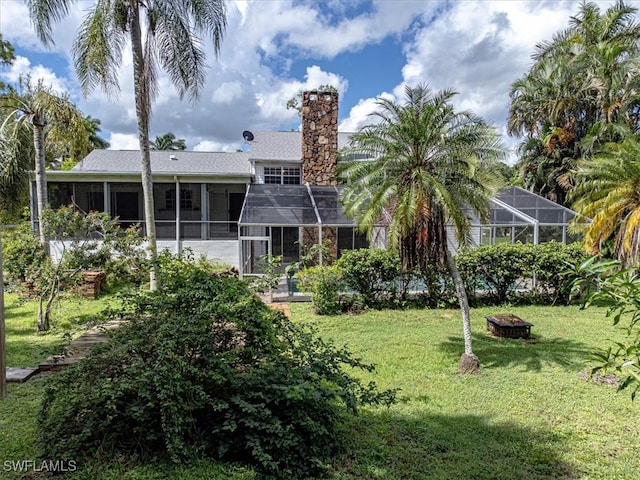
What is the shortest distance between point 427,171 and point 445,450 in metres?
4.66

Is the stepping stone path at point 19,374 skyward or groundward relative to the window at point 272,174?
groundward

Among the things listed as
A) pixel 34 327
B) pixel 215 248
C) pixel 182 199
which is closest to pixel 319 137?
pixel 215 248

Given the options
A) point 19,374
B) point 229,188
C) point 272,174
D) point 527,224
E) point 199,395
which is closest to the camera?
point 199,395

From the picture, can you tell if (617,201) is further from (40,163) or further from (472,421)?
(40,163)

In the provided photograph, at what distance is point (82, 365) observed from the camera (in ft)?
12.6

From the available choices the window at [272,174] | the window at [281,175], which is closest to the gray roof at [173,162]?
the window at [272,174]

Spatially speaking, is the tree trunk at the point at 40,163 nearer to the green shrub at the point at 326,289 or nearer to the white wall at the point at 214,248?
the white wall at the point at 214,248

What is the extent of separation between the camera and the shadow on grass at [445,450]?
4.05m

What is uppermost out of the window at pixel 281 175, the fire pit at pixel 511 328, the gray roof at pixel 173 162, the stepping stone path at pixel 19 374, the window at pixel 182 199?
the gray roof at pixel 173 162

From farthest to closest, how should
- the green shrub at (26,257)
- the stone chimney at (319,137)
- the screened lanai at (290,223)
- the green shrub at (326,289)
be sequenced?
the stone chimney at (319,137) < the screened lanai at (290,223) < the green shrub at (326,289) < the green shrub at (26,257)

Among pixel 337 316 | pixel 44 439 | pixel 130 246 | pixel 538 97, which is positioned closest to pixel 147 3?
pixel 130 246

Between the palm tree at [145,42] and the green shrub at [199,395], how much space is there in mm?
6388

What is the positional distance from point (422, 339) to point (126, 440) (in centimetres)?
676

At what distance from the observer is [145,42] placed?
10.8 metres
